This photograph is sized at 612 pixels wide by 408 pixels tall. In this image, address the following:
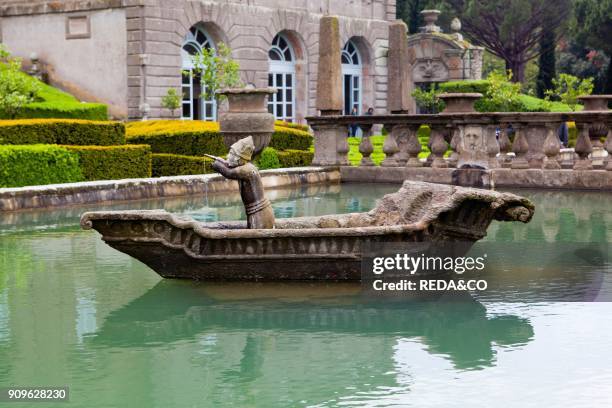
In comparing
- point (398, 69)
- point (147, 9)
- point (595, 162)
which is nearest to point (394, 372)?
point (595, 162)

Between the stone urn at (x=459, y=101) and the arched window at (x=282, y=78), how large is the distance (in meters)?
17.4

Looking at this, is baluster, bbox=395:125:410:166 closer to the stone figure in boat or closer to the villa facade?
the stone figure in boat

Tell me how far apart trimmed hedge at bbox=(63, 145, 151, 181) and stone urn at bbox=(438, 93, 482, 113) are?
5.29 m

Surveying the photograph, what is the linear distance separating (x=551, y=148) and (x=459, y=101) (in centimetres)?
201

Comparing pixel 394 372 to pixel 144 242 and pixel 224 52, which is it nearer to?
pixel 144 242

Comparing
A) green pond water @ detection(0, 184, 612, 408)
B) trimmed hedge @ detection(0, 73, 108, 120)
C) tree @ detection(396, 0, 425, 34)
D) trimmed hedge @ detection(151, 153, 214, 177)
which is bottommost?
green pond water @ detection(0, 184, 612, 408)

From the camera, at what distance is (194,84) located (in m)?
34.4

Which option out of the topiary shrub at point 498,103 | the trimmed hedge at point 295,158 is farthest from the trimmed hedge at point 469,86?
the trimmed hedge at point 295,158

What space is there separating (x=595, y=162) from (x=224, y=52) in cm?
1559

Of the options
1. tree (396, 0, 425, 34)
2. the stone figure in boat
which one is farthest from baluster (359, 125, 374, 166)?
tree (396, 0, 425, 34)

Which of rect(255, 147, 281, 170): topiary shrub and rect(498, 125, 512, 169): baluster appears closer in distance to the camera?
rect(498, 125, 512, 169): baluster

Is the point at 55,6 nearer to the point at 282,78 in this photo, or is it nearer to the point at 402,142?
the point at 282,78

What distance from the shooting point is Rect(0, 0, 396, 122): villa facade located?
104 feet

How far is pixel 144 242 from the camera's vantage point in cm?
957
